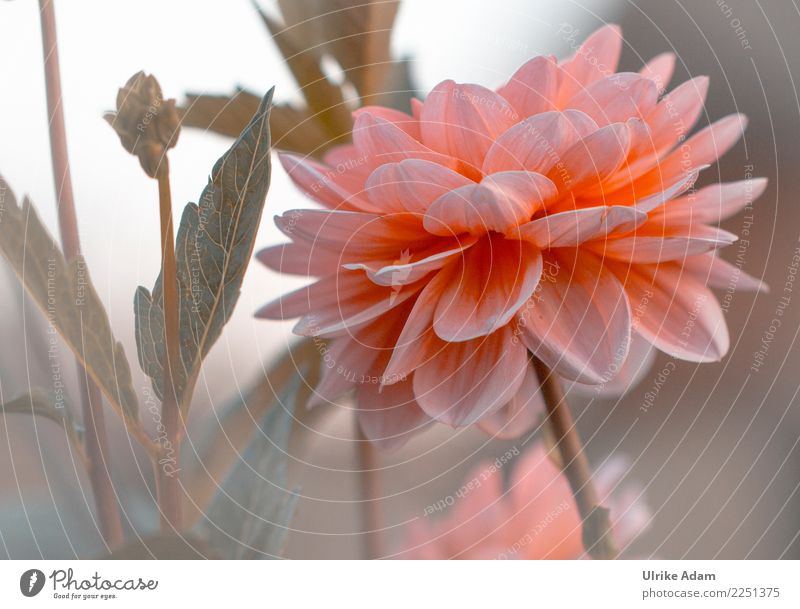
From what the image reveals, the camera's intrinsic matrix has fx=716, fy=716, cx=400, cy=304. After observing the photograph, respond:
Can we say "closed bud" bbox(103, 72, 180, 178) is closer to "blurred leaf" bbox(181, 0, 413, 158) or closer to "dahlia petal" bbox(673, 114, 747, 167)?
"blurred leaf" bbox(181, 0, 413, 158)

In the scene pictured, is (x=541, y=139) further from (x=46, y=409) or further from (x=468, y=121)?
(x=46, y=409)

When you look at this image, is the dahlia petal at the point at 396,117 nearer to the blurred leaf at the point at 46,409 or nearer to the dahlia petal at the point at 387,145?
the dahlia petal at the point at 387,145

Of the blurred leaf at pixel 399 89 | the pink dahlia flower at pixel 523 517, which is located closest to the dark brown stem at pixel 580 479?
the pink dahlia flower at pixel 523 517

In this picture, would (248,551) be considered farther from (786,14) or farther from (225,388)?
(786,14)

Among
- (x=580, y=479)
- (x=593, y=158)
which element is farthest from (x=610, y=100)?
(x=580, y=479)
